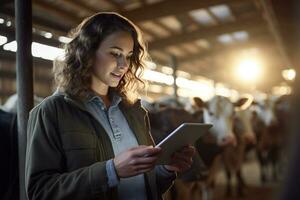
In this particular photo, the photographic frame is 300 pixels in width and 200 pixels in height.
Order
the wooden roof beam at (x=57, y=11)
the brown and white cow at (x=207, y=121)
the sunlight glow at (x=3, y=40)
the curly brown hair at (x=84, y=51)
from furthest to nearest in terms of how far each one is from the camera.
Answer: the wooden roof beam at (x=57, y=11) → the brown and white cow at (x=207, y=121) → the sunlight glow at (x=3, y=40) → the curly brown hair at (x=84, y=51)

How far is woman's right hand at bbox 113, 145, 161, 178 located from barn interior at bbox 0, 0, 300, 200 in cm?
39

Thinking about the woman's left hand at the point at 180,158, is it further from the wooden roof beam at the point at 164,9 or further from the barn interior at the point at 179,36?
the wooden roof beam at the point at 164,9

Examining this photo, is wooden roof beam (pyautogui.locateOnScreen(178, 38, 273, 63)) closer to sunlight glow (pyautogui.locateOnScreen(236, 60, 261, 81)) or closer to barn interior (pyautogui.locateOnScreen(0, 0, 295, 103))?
barn interior (pyautogui.locateOnScreen(0, 0, 295, 103))

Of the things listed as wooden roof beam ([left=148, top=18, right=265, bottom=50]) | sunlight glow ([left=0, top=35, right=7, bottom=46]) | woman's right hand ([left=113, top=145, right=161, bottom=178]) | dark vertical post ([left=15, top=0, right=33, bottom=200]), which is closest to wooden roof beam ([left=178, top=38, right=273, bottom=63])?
wooden roof beam ([left=148, top=18, right=265, bottom=50])

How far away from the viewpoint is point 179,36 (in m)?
7.92

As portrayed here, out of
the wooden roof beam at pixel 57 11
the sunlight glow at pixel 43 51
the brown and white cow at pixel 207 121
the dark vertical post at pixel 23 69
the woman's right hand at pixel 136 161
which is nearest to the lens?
the woman's right hand at pixel 136 161

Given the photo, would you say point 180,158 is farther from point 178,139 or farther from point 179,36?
point 179,36

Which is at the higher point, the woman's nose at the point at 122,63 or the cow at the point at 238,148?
the woman's nose at the point at 122,63

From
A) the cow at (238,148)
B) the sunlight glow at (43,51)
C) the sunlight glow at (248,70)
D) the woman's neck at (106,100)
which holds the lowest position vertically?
the cow at (238,148)

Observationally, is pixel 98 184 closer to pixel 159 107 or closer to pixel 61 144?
pixel 61 144

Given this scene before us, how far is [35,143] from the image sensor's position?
1.26 metres

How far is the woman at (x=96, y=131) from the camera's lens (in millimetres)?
1197

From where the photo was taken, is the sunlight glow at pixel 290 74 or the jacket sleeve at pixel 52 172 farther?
the jacket sleeve at pixel 52 172

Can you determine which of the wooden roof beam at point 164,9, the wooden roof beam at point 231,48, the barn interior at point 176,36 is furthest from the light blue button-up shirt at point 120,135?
the wooden roof beam at point 231,48
